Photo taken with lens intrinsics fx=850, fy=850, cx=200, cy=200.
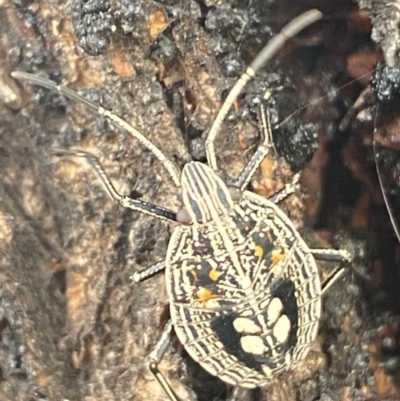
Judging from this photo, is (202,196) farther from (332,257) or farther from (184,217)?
(332,257)

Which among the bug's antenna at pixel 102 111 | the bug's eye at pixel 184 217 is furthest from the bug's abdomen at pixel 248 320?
the bug's antenna at pixel 102 111

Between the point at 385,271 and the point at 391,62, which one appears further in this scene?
the point at 385,271

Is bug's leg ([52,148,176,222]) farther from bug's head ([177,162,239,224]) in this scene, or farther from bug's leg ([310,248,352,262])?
bug's leg ([310,248,352,262])

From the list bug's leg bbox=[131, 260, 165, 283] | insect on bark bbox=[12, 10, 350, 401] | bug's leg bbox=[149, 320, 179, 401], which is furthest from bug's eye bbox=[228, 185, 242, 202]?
bug's leg bbox=[149, 320, 179, 401]

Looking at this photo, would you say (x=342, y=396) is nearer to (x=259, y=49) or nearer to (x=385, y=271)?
(x=385, y=271)

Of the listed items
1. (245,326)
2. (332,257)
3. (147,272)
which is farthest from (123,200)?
(332,257)

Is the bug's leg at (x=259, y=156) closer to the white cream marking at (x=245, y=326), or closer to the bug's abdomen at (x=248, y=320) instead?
the bug's abdomen at (x=248, y=320)

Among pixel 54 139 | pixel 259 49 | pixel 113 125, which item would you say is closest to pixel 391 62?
pixel 259 49
